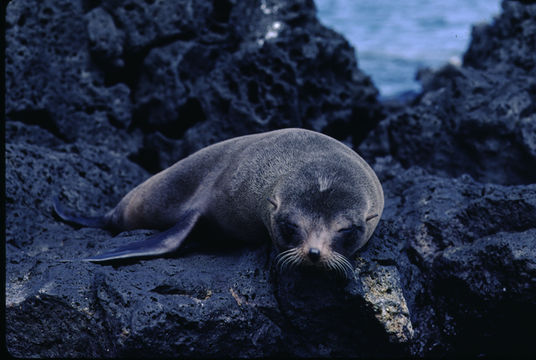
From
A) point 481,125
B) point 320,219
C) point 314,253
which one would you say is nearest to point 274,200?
point 320,219

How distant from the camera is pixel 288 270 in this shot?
4465 millimetres

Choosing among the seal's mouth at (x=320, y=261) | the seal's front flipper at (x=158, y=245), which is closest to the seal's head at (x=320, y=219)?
the seal's mouth at (x=320, y=261)

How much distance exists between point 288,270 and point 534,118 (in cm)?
444

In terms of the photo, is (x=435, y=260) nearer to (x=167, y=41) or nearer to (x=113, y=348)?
(x=113, y=348)

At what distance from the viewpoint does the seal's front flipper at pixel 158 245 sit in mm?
4656

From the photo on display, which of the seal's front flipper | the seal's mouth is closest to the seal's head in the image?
the seal's mouth

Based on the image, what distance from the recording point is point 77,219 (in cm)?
618

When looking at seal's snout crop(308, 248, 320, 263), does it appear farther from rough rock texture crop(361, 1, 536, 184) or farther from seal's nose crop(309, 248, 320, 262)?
rough rock texture crop(361, 1, 536, 184)

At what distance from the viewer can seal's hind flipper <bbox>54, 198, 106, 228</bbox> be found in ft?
19.9

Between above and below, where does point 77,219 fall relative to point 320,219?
below

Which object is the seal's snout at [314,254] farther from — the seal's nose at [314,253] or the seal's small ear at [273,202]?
the seal's small ear at [273,202]

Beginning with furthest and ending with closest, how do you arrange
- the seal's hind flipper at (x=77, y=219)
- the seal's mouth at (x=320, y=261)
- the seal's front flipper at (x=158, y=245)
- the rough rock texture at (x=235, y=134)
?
the seal's hind flipper at (x=77, y=219) → the seal's front flipper at (x=158, y=245) → the rough rock texture at (x=235, y=134) → the seal's mouth at (x=320, y=261)

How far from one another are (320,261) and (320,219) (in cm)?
34

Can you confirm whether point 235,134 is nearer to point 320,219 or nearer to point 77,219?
point 77,219
